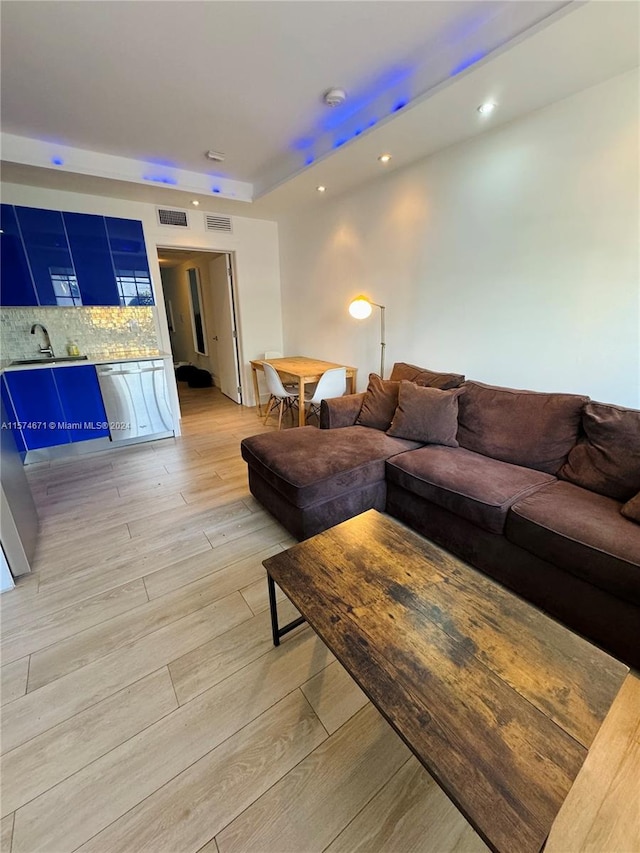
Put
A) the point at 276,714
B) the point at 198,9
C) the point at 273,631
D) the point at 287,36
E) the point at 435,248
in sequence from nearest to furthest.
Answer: the point at 276,714 → the point at 273,631 → the point at 198,9 → the point at 287,36 → the point at 435,248

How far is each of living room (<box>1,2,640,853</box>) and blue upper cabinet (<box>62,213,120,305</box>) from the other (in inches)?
6.6

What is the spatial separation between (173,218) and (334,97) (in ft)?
8.43

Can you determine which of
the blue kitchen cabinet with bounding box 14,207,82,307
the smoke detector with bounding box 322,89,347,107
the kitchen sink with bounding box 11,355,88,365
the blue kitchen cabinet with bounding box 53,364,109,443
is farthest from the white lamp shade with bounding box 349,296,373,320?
the blue kitchen cabinet with bounding box 14,207,82,307

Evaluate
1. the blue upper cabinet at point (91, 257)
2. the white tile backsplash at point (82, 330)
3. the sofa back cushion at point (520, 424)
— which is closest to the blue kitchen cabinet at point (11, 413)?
the white tile backsplash at point (82, 330)

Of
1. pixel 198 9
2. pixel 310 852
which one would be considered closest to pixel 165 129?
pixel 198 9

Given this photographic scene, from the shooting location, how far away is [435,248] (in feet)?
9.59

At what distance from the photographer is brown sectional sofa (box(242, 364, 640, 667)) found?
4.88 feet

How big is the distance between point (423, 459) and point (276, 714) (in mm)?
1530

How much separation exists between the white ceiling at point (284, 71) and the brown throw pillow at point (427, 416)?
1.76m

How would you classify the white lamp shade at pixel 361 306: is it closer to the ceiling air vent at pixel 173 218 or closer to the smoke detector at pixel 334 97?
the smoke detector at pixel 334 97

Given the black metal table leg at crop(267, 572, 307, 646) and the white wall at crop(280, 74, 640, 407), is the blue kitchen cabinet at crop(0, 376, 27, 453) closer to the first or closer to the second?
the black metal table leg at crop(267, 572, 307, 646)

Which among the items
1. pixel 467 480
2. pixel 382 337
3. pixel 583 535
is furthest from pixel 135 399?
pixel 583 535

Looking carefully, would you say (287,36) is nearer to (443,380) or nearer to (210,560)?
(443,380)

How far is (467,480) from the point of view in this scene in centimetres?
197
